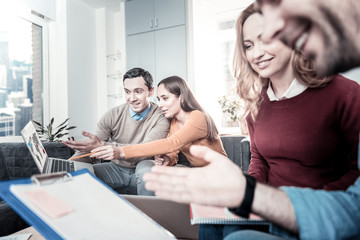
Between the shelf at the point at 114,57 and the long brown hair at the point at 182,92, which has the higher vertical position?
the shelf at the point at 114,57

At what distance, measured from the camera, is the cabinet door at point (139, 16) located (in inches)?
144

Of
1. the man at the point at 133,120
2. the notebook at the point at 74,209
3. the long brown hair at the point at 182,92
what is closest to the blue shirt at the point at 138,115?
the man at the point at 133,120

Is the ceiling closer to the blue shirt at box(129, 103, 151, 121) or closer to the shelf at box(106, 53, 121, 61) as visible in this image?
the shelf at box(106, 53, 121, 61)

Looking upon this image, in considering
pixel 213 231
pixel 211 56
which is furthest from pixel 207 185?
pixel 211 56

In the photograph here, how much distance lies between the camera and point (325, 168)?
0.76m

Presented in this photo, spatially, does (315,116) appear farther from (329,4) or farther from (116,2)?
(116,2)

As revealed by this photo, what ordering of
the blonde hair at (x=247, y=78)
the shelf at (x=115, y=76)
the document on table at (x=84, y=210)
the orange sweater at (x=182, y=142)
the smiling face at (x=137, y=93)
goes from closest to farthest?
the document on table at (x=84, y=210) → the blonde hair at (x=247, y=78) → the orange sweater at (x=182, y=142) → the smiling face at (x=137, y=93) → the shelf at (x=115, y=76)

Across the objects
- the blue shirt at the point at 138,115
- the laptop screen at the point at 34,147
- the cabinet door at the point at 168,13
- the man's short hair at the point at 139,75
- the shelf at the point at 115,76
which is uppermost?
the cabinet door at the point at 168,13

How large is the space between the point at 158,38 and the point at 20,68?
1.78 metres

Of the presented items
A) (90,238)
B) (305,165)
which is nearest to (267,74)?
(305,165)

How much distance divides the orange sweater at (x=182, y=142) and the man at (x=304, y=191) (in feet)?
3.37

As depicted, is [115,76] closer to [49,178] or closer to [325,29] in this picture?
[49,178]

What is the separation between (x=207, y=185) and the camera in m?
0.35

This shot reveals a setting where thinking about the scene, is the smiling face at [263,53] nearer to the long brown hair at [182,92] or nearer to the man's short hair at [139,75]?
the long brown hair at [182,92]
